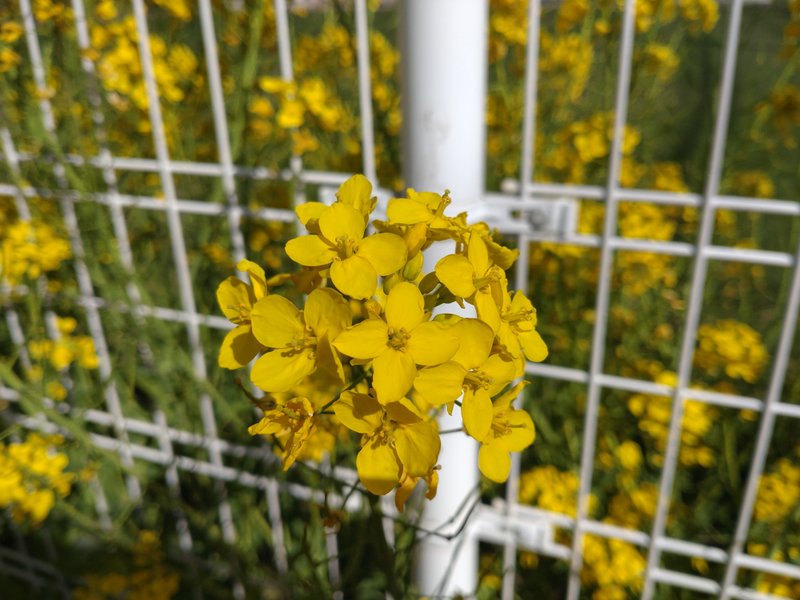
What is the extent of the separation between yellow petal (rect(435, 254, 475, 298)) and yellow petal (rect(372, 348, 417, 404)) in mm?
71

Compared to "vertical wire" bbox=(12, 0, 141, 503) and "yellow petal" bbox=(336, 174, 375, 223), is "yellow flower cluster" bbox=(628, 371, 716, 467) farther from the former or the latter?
"vertical wire" bbox=(12, 0, 141, 503)

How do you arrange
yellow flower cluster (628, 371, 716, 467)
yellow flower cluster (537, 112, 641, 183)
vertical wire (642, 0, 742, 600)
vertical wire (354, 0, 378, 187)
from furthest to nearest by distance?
yellow flower cluster (537, 112, 641, 183), yellow flower cluster (628, 371, 716, 467), vertical wire (354, 0, 378, 187), vertical wire (642, 0, 742, 600)

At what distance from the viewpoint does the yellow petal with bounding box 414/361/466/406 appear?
541mm

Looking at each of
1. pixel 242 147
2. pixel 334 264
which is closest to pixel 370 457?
pixel 334 264

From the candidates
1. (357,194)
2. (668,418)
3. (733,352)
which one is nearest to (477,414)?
(357,194)

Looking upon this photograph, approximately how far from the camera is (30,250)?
4.39 feet

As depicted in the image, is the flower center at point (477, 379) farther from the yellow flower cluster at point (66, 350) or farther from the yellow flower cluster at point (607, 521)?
the yellow flower cluster at point (66, 350)

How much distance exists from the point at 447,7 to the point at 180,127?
1.07 m

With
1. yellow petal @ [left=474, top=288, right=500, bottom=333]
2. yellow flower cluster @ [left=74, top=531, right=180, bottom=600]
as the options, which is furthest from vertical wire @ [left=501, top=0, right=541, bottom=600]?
yellow flower cluster @ [left=74, top=531, right=180, bottom=600]

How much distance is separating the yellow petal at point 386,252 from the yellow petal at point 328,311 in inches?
1.8

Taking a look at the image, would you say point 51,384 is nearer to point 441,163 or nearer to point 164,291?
point 164,291

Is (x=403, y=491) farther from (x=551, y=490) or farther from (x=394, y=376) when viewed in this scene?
(x=551, y=490)

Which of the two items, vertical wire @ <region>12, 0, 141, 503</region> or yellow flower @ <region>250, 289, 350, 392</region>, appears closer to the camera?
yellow flower @ <region>250, 289, 350, 392</region>

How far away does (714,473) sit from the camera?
5.79ft
